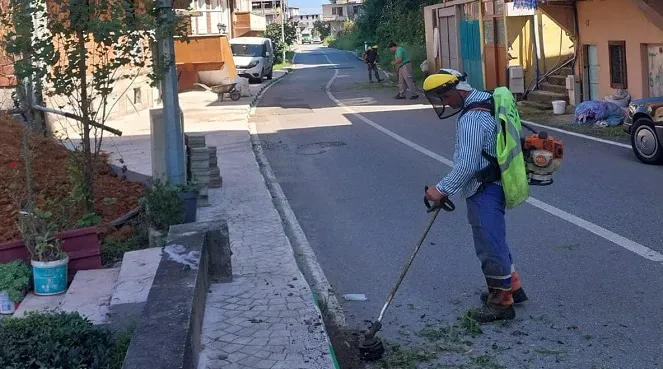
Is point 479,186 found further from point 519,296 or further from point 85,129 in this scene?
point 85,129

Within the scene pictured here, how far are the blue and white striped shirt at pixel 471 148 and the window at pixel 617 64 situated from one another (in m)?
14.3

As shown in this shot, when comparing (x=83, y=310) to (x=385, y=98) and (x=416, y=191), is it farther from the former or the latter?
(x=385, y=98)

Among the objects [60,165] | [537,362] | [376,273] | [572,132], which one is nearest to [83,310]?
[376,273]

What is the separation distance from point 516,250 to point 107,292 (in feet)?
11.5

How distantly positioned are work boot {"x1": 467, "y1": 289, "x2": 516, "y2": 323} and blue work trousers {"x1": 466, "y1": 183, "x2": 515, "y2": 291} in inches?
2.2

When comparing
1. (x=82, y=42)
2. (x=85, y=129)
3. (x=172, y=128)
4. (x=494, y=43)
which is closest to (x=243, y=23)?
(x=494, y=43)

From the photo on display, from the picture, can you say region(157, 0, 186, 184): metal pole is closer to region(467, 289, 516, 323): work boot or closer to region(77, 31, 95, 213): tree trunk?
region(77, 31, 95, 213): tree trunk

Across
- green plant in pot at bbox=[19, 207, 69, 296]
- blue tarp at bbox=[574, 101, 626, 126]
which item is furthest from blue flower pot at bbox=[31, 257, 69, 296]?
blue tarp at bbox=[574, 101, 626, 126]

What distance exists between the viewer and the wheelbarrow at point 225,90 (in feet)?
91.4

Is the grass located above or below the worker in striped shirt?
below

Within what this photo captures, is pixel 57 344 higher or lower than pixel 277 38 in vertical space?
lower

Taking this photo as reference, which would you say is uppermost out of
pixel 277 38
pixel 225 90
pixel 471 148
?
pixel 277 38

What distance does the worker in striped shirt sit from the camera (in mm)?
5754

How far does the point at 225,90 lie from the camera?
28.1 meters
